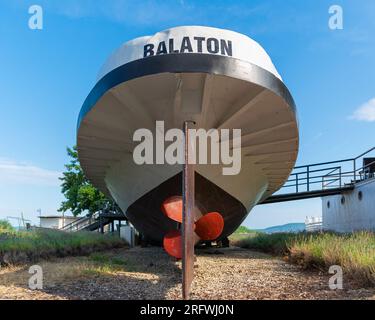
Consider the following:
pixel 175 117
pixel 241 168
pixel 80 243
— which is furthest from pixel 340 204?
pixel 175 117

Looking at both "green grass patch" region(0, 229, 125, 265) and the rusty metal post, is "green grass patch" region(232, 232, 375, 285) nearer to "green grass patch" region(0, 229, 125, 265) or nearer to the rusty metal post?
the rusty metal post

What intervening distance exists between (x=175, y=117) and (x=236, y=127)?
108cm

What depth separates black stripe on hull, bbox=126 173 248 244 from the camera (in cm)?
654

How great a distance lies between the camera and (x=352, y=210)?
564 inches

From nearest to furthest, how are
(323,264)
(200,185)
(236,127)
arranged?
(323,264), (236,127), (200,185)

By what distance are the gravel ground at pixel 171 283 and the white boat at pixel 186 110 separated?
1.46 m

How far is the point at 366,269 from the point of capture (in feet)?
14.5

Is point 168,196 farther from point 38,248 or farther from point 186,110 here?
point 38,248

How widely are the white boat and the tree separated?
16984 mm

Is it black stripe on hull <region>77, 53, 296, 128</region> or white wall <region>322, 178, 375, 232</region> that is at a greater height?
black stripe on hull <region>77, 53, 296, 128</region>

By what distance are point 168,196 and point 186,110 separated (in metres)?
1.96

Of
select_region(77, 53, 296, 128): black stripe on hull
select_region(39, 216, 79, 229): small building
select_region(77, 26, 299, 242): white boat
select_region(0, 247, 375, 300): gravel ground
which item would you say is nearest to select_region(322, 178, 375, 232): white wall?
select_region(77, 26, 299, 242): white boat

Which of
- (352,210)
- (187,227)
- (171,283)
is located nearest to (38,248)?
(171,283)
